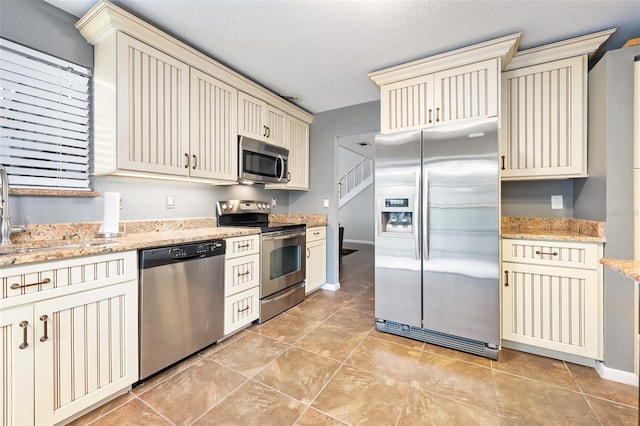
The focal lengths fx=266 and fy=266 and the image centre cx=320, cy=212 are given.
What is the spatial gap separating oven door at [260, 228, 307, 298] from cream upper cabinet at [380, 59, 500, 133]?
1.51 metres

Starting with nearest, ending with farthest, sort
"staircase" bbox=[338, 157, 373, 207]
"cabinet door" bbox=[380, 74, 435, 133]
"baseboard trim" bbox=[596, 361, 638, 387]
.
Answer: "baseboard trim" bbox=[596, 361, 638, 387] < "cabinet door" bbox=[380, 74, 435, 133] < "staircase" bbox=[338, 157, 373, 207]

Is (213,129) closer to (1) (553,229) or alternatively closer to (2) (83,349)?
A: (2) (83,349)

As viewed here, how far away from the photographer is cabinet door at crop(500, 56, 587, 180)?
2.15 metres

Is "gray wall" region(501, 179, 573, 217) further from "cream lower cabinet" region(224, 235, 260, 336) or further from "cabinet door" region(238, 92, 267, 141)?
"cabinet door" region(238, 92, 267, 141)

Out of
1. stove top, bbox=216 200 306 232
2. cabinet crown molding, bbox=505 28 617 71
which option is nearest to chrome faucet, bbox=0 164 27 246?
stove top, bbox=216 200 306 232

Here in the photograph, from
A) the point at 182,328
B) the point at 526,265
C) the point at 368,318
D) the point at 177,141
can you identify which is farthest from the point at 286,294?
the point at 526,265

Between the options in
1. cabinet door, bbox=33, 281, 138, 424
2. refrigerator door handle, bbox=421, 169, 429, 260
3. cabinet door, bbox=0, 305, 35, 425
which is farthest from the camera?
refrigerator door handle, bbox=421, 169, 429, 260

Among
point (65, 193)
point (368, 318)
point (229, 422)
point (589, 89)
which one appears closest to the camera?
point (229, 422)

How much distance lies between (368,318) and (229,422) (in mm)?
1689

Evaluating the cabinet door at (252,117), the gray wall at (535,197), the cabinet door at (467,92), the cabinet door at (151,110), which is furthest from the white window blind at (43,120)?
the gray wall at (535,197)

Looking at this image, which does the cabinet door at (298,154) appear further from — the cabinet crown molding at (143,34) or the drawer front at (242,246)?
the drawer front at (242,246)

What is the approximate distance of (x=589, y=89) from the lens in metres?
2.12

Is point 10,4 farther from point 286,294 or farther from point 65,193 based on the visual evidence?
point 286,294

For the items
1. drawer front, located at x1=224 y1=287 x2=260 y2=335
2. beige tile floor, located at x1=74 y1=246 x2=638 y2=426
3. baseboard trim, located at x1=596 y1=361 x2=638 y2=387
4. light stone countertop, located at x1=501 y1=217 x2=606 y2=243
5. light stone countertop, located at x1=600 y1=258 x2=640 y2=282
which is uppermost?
light stone countertop, located at x1=501 y1=217 x2=606 y2=243
